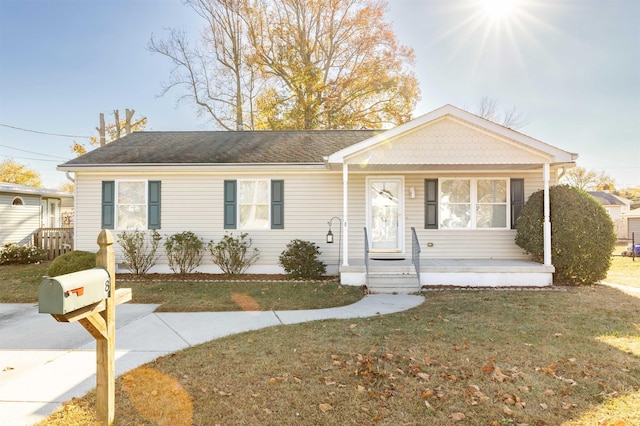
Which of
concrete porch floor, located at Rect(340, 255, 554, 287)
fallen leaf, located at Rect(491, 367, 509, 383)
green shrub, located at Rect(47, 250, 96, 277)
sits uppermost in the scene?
green shrub, located at Rect(47, 250, 96, 277)

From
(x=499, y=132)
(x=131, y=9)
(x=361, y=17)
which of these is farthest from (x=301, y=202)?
(x=361, y=17)

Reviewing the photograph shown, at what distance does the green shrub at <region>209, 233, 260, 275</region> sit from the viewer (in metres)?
9.49

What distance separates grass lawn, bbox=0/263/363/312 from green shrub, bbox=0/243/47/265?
11.6ft

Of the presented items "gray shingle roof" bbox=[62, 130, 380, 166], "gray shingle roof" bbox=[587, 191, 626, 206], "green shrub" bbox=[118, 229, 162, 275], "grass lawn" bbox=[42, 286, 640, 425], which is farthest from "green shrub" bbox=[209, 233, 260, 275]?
"gray shingle roof" bbox=[587, 191, 626, 206]

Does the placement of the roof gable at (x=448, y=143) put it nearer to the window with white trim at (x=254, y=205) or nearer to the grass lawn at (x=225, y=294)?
the window with white trim at (x=254, y=205)

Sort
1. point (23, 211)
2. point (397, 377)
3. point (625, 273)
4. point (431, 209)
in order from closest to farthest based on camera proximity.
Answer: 1. point (397, 377)
2. point (431, 209)
3. point (625, 273)
4. point (23, 211)

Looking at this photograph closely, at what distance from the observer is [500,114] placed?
78.2ft

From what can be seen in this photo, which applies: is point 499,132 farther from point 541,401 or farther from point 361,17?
point 361,17

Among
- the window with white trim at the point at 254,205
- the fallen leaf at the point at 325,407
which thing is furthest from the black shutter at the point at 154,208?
the fallen leaf at the point at 325,407

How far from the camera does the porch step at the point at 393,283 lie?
792 centimetres

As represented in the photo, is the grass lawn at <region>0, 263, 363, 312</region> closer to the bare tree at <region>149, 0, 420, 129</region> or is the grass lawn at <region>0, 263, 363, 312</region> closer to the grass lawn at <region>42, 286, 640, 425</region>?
the grass lawn at <region>42, 286, 640, 425</region>

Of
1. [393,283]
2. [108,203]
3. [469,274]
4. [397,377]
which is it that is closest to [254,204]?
[108,203]

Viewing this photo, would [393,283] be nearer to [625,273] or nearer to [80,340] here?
[80,340]

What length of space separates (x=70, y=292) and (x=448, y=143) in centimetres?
804
